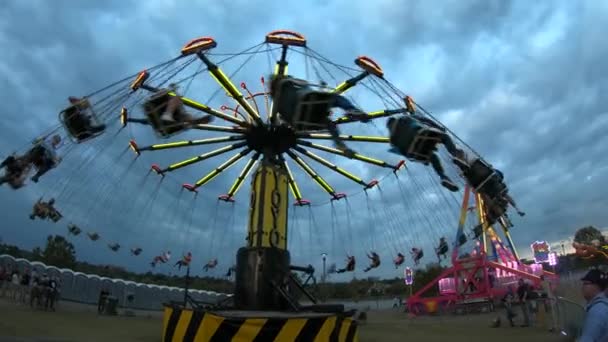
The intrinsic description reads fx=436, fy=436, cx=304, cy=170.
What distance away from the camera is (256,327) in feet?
20.9

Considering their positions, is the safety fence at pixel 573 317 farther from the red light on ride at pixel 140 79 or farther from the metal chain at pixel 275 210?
the red light on ride at pixel 140 79

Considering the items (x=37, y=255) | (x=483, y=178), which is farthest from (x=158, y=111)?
(x=37, y=255)

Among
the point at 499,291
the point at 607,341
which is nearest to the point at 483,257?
the point at 499,291

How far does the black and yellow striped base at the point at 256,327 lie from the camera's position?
633 cm

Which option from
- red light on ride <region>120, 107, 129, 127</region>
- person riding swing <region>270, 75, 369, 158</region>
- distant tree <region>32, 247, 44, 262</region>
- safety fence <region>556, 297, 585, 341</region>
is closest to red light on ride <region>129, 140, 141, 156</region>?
red light on ride <region>120, 107, 129, 127</region>

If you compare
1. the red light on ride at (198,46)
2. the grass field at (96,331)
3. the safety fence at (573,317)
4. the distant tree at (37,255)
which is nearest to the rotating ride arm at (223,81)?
the red light on ride at (198,46)

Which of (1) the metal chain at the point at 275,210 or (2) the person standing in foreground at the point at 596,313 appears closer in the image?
(2) the person standing in foreground at the point at 596,313

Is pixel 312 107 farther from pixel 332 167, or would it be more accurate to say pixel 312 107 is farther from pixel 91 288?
pixel 91 288

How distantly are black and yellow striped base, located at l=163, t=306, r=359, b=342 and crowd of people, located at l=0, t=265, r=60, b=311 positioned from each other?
518 inches

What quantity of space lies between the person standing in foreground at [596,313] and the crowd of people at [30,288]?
1870 centimetres

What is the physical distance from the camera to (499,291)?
31531mm

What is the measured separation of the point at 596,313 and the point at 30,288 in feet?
68.4

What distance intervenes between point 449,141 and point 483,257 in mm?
28412

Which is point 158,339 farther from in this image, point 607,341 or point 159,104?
point 607,341
